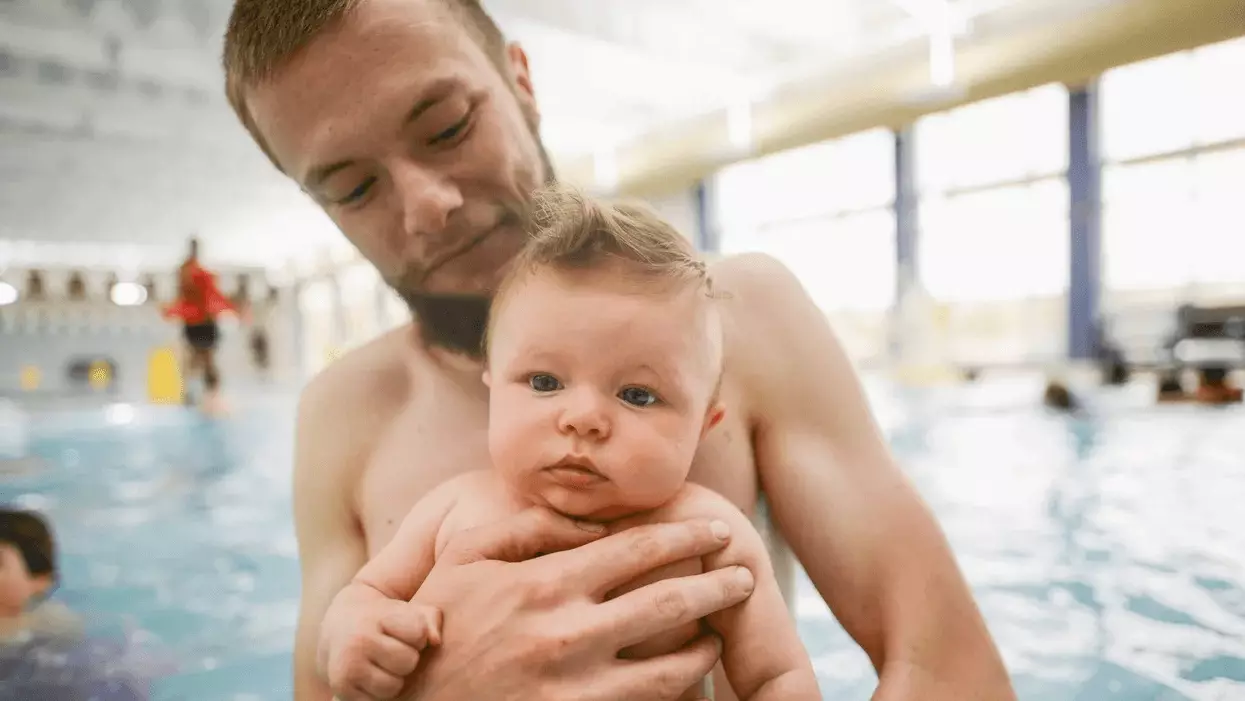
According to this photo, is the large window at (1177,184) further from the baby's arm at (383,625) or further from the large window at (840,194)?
the baby's arm at (383,625)

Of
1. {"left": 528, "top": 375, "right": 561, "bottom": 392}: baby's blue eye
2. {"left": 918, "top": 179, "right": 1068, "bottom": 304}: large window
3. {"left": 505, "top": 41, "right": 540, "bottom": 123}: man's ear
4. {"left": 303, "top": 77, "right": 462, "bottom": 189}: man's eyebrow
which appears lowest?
{"left": 528, "top": 375, "right": 561, "bottom": 392}: baby's blue eye

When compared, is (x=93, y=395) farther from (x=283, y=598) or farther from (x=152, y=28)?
(x=283, y=598)

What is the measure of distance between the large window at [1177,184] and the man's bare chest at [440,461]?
8.99 metres

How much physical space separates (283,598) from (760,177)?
3.44 m

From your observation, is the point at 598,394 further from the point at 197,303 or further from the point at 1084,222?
the point at 1084,222

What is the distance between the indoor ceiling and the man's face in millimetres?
2932

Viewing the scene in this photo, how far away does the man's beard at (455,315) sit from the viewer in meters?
1.11

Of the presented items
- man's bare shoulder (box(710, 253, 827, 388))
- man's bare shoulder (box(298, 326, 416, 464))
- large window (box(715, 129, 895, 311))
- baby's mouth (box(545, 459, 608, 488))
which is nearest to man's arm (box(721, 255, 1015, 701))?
man's bare shoulder (box(710, 253, 827, 388))

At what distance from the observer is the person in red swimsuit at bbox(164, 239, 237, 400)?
568 cm

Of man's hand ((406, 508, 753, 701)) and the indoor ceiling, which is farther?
the indoor ceiling

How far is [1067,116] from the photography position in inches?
362

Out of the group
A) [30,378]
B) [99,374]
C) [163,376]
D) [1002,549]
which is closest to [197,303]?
[1002,549]

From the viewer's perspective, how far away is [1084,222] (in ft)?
30.1

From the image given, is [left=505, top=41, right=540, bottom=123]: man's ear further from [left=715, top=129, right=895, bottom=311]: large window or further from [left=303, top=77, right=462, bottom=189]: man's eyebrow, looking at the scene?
[left=715, top=129, right=895, bottom=311]: large window
